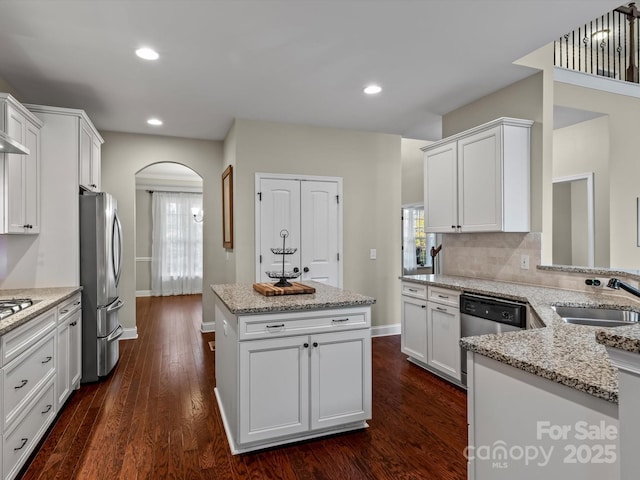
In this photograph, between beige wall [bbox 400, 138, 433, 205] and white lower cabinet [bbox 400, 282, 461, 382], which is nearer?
white lower cabinet [bbox 400, 282, 461, 382]

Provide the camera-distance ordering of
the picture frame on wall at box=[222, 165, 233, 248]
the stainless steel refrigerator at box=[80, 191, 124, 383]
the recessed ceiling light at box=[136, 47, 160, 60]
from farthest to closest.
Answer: the picture frame on wall at box=[222, 165, 233, 248], the stainless steel refrigerator at box=[80, 191, 124, 383], the recessed ceiling light at box=[136, 47, 160, 60]

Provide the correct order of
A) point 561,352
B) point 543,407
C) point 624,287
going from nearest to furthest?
1. point 543,407
2. point 561,352
3. point 624,287

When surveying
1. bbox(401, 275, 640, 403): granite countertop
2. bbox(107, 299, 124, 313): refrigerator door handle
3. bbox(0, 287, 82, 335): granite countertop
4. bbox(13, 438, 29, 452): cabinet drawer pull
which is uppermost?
bbox(401, 275, 640, 403): granite countertop

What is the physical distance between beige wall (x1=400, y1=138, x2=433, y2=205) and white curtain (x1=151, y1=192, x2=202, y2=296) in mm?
5028

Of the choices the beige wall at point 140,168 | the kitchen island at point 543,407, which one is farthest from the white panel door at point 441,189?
the beige wall at point 140,168

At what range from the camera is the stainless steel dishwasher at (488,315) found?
2.67 m

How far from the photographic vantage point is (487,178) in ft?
10.9

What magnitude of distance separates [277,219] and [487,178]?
237cm

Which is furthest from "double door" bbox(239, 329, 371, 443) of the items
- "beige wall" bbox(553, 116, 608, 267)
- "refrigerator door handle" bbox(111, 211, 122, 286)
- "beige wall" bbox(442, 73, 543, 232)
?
"beige wall" bbox(553, 116, 608, 267)

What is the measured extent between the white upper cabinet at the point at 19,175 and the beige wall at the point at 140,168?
180cm

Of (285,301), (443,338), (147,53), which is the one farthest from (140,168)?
(443,338)

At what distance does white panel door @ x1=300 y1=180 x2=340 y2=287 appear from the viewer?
15.5ft

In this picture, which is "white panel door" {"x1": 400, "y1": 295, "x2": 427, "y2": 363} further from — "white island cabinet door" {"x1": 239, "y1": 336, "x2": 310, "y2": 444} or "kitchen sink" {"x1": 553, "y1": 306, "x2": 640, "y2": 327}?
Answer: "white island cabinet door" {"x1": 239, "y1": 336, "x2": 310, "y2": 444}

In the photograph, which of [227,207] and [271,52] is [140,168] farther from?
[271,52]
